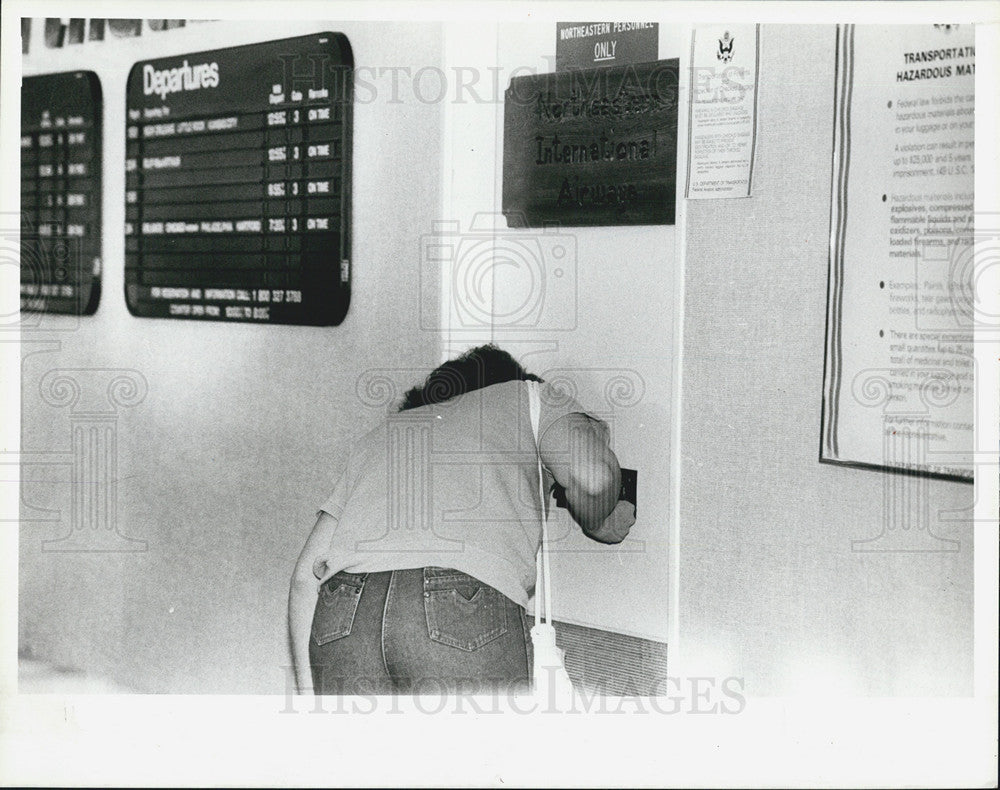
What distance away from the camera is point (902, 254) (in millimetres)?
1518

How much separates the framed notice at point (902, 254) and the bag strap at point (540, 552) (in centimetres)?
44

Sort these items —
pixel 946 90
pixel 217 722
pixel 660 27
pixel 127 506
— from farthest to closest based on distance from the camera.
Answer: pixel 127 506 < pixel 217 722 < pixel 660 27 < pixel 946 90

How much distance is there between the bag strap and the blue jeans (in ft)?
0.24

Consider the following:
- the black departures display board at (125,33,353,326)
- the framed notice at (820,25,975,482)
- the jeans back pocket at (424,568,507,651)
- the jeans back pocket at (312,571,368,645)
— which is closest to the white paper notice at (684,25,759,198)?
the framed notice at (820,25,975,482)

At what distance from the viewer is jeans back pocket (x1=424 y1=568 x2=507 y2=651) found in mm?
1553

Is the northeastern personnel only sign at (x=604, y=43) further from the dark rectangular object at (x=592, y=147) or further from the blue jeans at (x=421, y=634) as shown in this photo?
the blue jeans at (x=421, y=634)

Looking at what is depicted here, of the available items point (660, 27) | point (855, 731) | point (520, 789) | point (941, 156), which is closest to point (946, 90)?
point (941, 156)

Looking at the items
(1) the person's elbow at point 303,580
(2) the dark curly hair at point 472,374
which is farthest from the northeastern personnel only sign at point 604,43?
(1) the person's elbow at point 303,580

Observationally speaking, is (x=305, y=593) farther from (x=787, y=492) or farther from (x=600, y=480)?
(x=787, y=492)

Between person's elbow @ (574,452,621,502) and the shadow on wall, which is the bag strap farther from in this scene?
the shadow on wall

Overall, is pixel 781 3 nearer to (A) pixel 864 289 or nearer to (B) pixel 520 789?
(A) pixel 864 289

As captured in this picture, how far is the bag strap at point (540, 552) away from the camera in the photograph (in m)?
1.66

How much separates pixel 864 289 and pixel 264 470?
1109 millimetres

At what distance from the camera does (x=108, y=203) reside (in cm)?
195
